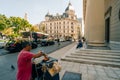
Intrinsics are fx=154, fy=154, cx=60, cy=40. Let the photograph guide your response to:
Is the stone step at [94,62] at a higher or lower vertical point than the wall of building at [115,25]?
lower

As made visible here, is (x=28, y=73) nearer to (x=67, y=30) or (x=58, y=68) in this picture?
(x=58, y=68)

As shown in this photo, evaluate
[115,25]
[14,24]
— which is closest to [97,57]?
[115,25]

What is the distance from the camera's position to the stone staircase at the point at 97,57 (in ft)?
30.8

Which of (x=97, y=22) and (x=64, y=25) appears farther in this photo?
(x=64, y=25)

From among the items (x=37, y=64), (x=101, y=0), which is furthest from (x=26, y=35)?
(x=37, y=64)

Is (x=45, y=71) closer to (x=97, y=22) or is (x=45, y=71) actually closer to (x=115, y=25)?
(x=97, y=22)

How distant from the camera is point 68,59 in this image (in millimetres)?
11188

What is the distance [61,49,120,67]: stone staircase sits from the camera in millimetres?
9400

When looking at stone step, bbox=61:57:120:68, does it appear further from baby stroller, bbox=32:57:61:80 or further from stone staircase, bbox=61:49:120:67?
baby stroller, bbox=32:57:61:80

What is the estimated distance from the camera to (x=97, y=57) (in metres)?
10.4

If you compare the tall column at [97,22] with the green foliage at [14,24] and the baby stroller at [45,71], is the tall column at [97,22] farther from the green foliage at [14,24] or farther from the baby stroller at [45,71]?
the green foliage at [14,24]

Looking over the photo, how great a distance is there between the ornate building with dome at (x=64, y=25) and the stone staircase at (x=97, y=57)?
9810 centimetres

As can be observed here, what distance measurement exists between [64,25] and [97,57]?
341ft

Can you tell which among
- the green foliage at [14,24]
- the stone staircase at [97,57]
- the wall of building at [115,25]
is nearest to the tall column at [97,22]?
the stone staircase at [97,57]
